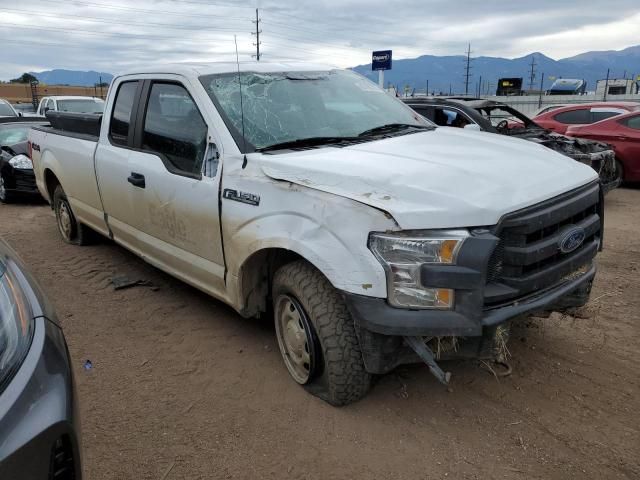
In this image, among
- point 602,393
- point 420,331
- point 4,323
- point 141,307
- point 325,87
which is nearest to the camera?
point 4,323

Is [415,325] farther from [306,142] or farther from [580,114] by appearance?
[580,114]

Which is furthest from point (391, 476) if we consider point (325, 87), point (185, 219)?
point (325, 87)

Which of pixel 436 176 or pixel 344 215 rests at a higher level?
pixel 436 176

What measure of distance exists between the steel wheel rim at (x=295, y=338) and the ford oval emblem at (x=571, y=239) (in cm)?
140

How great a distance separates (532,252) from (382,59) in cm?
1407

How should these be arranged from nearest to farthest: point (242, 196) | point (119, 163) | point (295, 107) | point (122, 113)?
point (242, 196) → point (295, 107) → point (119, 163) → point (122, 113)

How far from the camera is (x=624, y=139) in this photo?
31.4ft

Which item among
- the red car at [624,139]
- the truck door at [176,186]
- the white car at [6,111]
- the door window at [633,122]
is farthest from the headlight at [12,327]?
the white car at [6,111]

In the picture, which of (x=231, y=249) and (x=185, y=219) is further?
(x=185, y=219)

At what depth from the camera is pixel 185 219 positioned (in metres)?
3.55

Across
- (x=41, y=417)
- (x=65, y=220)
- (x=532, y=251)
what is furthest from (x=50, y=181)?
(x=532, y=251)

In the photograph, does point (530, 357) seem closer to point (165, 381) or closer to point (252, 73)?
point (165, 381)

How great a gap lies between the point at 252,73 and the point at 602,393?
3022mm

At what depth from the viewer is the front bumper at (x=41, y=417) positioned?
138 cm
